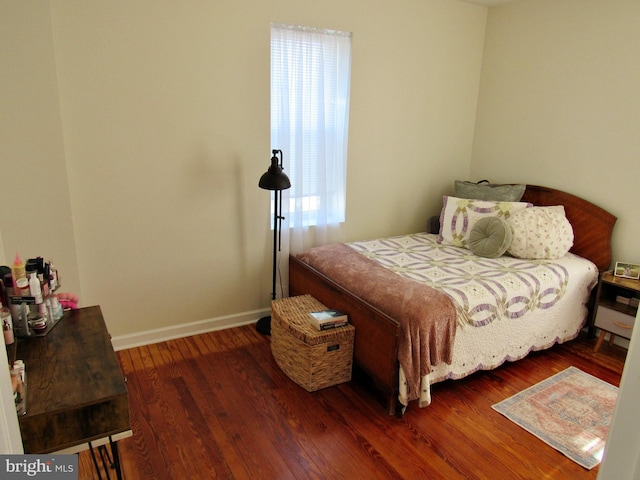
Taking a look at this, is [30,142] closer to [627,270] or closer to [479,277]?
[479,277]

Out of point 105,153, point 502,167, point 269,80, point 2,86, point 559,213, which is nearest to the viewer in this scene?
point 2,86

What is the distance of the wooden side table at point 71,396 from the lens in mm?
1285

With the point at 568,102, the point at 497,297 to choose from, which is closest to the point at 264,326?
the point at 497,297

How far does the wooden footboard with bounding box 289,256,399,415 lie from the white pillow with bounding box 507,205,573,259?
1.39m

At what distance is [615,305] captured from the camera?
3.05 meters

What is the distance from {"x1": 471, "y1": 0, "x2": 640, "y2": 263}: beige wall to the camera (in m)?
3.05

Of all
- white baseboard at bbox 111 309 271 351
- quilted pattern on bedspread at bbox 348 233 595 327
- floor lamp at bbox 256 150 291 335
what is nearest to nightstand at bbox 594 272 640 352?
quilted pattern on bedspread at bbox 348 233 595 327

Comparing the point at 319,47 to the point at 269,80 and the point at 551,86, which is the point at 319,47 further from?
the point at 551,86

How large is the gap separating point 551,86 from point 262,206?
248 cm

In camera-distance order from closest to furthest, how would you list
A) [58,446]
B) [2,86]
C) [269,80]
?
[58,446] < [2,86] < [269,80]

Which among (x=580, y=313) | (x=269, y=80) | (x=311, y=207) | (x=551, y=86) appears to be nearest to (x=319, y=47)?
(x=269, y=80)

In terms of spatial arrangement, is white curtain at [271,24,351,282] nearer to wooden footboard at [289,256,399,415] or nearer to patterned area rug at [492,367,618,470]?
wooden footboard at [289,256,399,415]

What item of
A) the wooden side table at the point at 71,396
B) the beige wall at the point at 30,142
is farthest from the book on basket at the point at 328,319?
the beige wall at the point at 30,142

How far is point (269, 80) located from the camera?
3.08m
